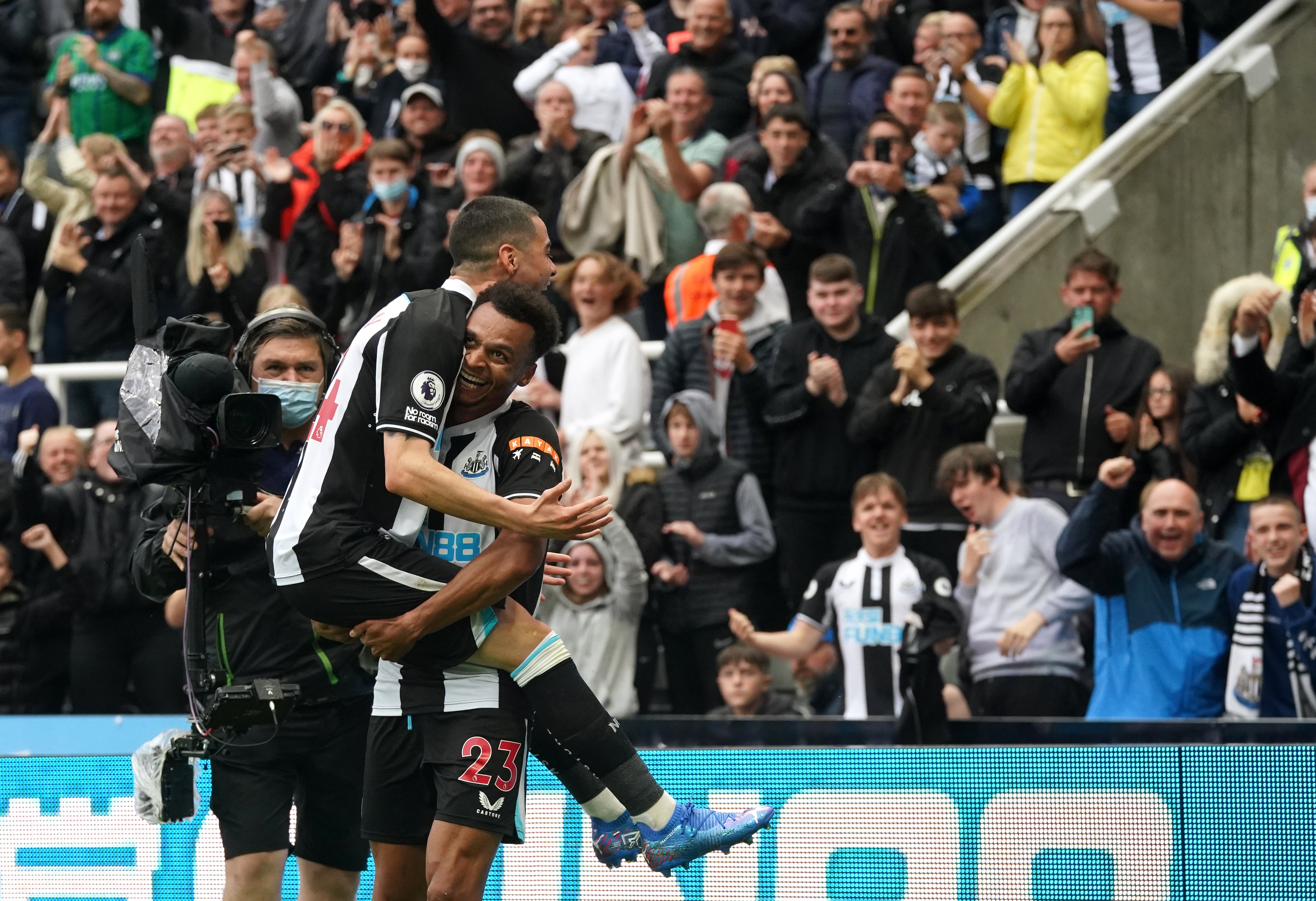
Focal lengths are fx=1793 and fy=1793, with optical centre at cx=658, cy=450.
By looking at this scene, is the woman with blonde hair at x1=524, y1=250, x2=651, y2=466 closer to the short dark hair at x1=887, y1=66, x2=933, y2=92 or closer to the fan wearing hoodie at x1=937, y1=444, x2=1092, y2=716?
the fan wearing hoodie at x1=937, y1=444, x2=1092, y2=716

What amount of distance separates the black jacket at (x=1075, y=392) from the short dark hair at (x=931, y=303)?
0.47m

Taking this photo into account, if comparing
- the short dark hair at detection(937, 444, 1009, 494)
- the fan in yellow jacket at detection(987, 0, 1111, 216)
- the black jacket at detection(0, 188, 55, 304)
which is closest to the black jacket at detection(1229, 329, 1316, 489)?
the short dark hair at detection(937, 444, 1009, 494)

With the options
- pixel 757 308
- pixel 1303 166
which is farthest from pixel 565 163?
pixel 1303 166

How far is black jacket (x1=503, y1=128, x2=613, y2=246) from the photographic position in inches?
459

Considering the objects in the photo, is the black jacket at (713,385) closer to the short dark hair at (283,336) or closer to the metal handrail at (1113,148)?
the metal handrail at (1113,148)

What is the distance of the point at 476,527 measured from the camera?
5.13m

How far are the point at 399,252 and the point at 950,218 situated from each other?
3.54 metres

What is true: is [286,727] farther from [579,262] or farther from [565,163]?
[565,163]

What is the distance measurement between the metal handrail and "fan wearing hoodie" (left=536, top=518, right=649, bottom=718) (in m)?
2.62

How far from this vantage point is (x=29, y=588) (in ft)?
33.8

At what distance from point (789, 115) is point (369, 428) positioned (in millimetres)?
6458

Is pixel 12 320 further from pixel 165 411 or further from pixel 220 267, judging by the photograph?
pixel 165 411

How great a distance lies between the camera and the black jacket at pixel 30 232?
43.0ft

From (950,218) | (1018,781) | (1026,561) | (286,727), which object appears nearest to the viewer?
(286,727)
